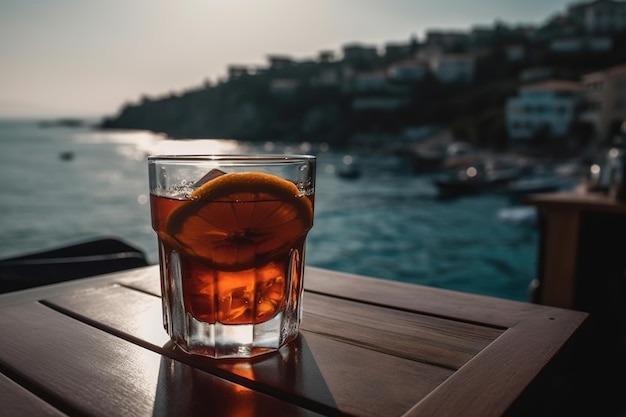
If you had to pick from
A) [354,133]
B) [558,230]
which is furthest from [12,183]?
[354,133]

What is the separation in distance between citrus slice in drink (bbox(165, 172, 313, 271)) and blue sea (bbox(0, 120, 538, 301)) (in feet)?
20.2

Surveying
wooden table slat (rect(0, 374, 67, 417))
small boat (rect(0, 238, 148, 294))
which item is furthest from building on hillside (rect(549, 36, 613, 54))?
wooden table slat (rect(0, 374, 67, 417))

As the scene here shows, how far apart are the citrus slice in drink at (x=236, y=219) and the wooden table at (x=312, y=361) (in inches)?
5.8

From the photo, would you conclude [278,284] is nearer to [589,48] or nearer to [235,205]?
[235,205]

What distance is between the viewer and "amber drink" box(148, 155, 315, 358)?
814 millimetres

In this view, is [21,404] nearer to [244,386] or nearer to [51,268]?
[244,386]

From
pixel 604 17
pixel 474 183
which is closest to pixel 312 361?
pixel 474 183

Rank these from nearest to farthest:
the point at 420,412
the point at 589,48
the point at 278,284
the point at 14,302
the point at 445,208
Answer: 1. the point at 420,412
2. the point at 278,284
3. the point at 14,302
4. the point at 445,208
5. the point at 589,48

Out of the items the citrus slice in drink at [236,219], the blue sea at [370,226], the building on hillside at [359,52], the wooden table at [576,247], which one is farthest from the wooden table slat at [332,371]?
the building on hillside at [359,52]

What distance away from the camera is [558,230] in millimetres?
3162

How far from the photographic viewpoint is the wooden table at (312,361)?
66cm

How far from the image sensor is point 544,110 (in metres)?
45.9

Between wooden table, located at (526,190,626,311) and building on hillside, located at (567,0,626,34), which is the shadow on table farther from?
building on hillside, located at (567,0,626,34)

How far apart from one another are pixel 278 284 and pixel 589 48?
64644 millimetres
